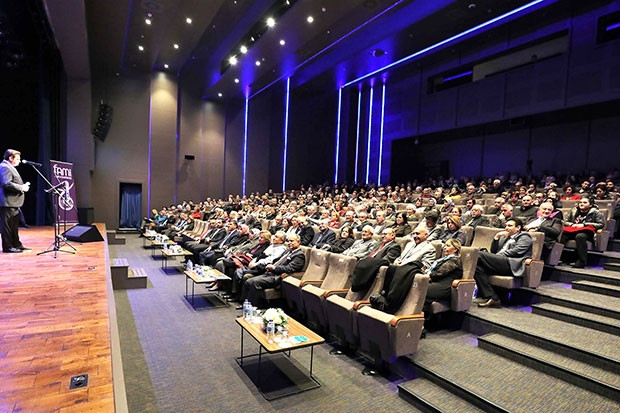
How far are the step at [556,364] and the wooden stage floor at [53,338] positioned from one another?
283 centimetres

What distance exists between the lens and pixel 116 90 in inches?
485

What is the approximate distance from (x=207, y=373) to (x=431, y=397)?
5.57ft

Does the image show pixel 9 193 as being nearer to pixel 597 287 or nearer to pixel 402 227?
pixel 402 227

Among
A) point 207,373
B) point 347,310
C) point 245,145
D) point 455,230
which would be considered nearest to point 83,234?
point 207,373

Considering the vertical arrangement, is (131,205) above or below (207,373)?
above

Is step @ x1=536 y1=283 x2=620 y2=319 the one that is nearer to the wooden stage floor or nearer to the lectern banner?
the wooden stage floor

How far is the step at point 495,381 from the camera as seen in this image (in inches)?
90.0

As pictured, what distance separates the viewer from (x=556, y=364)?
2.63 m

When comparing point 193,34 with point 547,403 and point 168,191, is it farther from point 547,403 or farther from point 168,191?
point 547,403

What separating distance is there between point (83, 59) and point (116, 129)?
4.03 m

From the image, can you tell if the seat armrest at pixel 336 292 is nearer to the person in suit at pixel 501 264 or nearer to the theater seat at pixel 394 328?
the theater seat at pixel 394 328

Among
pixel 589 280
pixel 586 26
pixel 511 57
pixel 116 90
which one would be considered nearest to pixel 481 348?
pixel 589 280

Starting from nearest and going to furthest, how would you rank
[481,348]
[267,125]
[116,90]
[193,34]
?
[481,348] → [193,34] → [116,90] → [267,125]

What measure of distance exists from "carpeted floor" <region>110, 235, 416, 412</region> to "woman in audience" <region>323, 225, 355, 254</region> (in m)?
1.59
